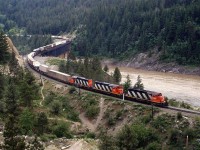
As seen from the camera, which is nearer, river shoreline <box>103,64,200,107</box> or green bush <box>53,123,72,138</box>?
green bush <box>53,123,72,138</box>

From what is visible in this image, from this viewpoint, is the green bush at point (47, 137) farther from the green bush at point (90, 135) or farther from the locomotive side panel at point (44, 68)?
the locomotive side panel at point (44, 68)

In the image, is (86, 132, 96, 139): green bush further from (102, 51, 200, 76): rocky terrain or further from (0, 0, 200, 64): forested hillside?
(0, 0, 200, 64): forested hillside

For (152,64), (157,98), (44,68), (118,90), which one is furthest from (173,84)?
(157,98)

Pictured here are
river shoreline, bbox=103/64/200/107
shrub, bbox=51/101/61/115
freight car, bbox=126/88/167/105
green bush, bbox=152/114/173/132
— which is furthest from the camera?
river shoreline, bbox=103/64/200/107

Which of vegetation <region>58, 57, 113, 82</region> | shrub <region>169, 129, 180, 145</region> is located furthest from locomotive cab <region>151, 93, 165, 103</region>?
vegetation <region>58, 57, 113, 82</region>

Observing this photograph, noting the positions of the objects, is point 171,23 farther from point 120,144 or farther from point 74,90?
point 120,144

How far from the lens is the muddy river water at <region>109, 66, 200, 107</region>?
276 feet

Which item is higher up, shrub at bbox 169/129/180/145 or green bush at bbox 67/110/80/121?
shrub at bbox 169/129/180/145

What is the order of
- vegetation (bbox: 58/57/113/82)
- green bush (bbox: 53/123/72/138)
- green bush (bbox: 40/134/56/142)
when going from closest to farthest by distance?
green bush (bbox: 40/134/56/142) → green bush (bbox: 53/123/72/138) → vegetation (bbox: 58/57/113/82)

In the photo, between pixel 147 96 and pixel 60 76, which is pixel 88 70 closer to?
pixel 60 76

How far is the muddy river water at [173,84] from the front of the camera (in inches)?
3311

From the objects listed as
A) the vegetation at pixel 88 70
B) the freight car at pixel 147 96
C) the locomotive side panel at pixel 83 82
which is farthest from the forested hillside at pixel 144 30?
the freight car at pixel 147 96

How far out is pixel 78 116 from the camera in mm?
69188

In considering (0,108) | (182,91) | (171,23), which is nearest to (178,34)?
(171,23)
